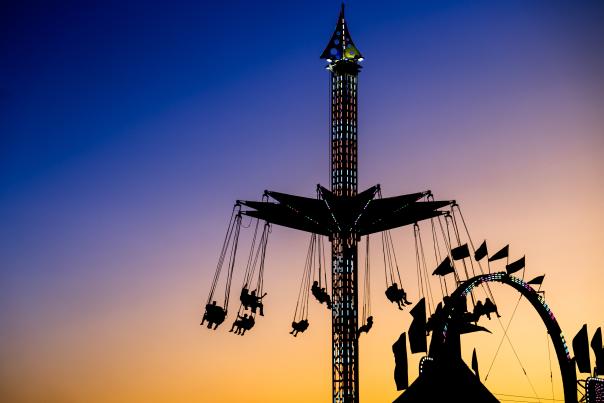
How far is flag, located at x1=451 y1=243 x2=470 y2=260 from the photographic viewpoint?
3195cm

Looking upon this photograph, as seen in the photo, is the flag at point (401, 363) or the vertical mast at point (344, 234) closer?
the flag at point (401, 363)

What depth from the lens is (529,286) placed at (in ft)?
100

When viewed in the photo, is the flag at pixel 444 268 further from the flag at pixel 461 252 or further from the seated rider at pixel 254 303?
the seated rider at pixel 254 303

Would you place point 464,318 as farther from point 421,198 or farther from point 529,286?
point 421,198

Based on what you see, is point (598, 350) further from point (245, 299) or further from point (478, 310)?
point (245, 299)

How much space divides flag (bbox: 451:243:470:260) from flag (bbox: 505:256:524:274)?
168cm

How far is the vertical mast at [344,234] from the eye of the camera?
33.3 meters

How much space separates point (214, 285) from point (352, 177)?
6278 millimetres

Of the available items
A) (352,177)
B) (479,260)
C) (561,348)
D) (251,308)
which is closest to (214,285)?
(251,308)

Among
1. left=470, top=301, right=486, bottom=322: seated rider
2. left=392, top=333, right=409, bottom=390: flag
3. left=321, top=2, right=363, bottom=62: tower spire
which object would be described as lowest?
left=392, top=333, right=409, bottom=390: flag

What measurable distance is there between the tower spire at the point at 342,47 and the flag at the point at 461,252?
8280 millimetres

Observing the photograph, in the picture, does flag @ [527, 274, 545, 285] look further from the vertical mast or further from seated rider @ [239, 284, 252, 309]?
seated rider @ [239, 284, 252, 309]

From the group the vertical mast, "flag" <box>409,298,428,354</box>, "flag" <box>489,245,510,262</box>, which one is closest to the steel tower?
the vertical mast

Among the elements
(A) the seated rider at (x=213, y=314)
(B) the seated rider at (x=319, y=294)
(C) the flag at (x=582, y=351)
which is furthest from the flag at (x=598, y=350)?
(A) the seated rider at (x=213, y=314)
